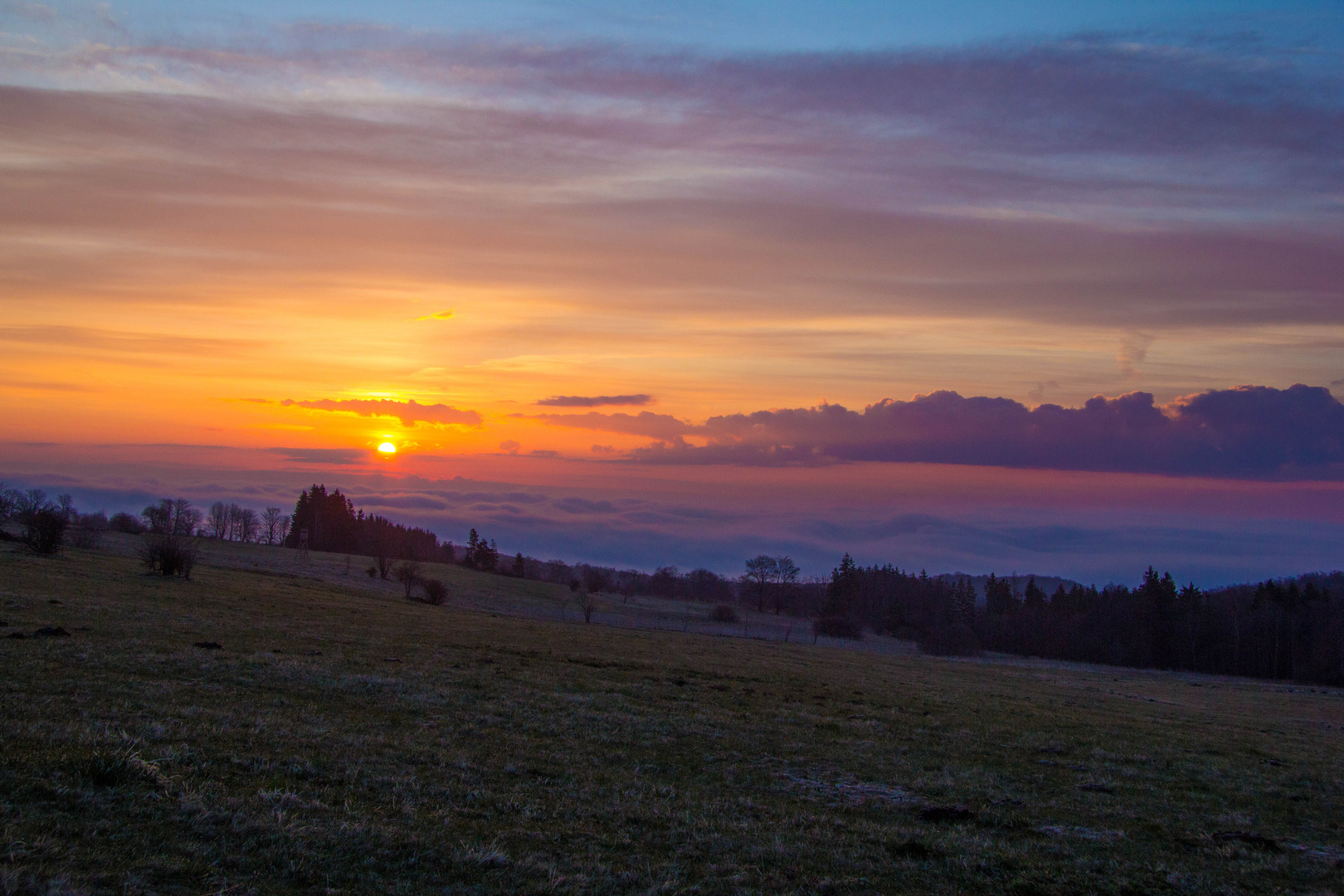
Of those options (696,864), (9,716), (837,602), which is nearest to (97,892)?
(696,864)

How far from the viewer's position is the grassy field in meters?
8.91

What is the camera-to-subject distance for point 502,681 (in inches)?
1048

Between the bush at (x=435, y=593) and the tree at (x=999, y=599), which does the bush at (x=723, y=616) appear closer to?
the bush at (x=435, y=593)

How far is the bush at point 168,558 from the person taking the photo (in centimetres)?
5388

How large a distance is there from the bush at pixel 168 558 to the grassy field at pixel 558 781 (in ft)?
62.7

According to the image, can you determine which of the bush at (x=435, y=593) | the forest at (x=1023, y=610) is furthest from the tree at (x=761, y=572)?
the bush at (x=435, y=593)

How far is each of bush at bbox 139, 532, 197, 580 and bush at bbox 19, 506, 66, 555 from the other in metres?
5.71

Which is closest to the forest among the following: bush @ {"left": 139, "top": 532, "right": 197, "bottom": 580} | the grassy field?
bush @ {"left": 139, "top": 532, "right": 197, "bottom": 580}

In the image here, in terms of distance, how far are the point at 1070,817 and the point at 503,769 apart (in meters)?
11.5

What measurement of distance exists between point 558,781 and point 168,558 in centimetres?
5167

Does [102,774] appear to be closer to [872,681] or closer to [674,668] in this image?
[674,668]

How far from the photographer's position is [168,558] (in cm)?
5388

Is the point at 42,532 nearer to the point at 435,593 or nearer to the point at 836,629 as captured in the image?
the point at 435,593

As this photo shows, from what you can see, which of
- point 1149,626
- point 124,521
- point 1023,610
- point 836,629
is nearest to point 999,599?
point 1023,610
